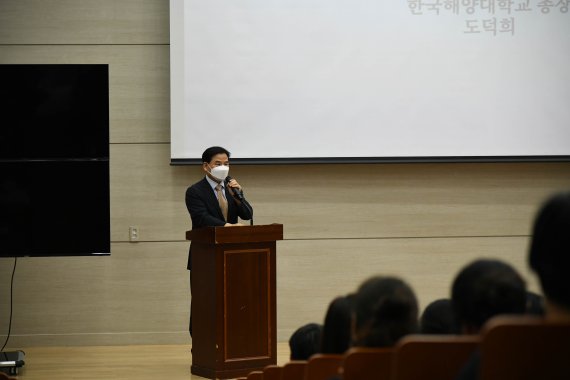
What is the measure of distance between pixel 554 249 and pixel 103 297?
19.3ft

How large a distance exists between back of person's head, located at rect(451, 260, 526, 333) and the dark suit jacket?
3983 millimetres

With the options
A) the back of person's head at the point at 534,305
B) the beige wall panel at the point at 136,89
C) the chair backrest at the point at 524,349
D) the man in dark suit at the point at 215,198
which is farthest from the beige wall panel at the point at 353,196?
the chair backrest at the point at 524,349

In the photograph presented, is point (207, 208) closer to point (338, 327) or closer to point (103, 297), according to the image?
point (103, 297)

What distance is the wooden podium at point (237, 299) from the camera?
5.27m

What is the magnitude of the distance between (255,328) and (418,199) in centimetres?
223

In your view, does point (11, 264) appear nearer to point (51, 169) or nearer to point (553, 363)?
point (51, 169)

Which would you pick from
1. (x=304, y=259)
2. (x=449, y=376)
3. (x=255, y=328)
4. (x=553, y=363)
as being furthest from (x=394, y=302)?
(x=304, y=259)

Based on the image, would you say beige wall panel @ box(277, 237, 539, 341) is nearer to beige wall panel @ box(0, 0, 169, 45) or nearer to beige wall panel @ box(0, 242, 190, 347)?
beige wall panel @ box(0, 242, 190, 347)

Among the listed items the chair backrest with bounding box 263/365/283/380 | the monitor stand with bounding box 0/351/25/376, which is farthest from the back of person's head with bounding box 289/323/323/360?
the monitor stand with bounding box 0/351/25/376

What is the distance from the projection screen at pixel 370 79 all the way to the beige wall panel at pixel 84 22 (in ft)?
0.75

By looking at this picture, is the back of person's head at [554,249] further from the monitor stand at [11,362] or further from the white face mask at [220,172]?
the monitor stand at [11,362]

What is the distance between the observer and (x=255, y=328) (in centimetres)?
535

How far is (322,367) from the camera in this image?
220 centimetres

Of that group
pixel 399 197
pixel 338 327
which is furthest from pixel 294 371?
pixel 399 197
